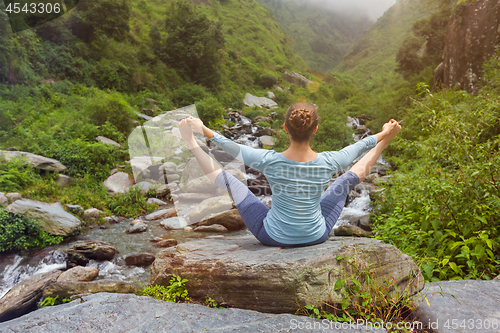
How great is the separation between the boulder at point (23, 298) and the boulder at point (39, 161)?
4.62 meters

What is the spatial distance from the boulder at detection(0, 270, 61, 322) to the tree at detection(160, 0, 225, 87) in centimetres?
1907

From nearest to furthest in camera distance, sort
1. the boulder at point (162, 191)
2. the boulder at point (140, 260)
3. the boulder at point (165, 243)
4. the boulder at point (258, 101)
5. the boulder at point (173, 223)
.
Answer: the boulder at point (140, 260)
the boulder at point (165, 243)
the boulder at point (173, 223)
the boulder at point (162, 191)
the boulder at point (258, 101)

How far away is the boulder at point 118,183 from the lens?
8188mm

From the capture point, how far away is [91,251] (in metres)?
5.09

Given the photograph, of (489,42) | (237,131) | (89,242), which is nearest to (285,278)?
(89,242)

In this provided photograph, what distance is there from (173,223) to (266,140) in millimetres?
7932

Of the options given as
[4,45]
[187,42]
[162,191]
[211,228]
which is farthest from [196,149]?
[187,42]

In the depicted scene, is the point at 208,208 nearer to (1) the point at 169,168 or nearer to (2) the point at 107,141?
(1) the point at 169,168

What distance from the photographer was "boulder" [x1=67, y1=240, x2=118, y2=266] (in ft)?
16.4

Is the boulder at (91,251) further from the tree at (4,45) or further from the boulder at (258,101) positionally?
the boulder at (258,101)

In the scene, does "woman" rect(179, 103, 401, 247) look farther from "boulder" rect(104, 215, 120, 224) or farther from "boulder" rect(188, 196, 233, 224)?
"boulder" rect(104, 215, 120, 224)

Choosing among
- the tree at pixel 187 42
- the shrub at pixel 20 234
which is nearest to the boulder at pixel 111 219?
the shrub at pixel 20 234

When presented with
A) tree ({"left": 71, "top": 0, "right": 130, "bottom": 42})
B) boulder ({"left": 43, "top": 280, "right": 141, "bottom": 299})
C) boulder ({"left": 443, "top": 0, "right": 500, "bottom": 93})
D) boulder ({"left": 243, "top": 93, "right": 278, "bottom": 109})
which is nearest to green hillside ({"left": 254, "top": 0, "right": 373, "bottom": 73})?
boulder ({"left": 243, "top": 93, "right": 278, "bottom": 109})

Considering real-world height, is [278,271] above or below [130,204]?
above
